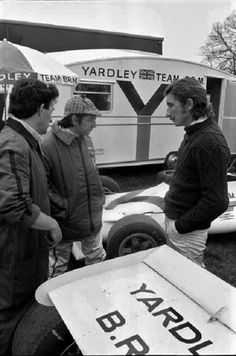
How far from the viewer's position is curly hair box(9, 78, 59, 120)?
6.85 ft

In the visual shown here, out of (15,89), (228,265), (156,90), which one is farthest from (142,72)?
(15,89)

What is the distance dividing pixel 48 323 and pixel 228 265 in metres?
2.70

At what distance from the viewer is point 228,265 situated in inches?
161

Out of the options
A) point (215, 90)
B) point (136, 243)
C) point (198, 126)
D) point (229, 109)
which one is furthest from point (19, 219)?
point (215, 90)

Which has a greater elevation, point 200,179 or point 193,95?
point 193,95

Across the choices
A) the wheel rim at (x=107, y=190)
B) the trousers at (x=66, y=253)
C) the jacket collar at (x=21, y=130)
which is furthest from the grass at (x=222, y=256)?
the jacket collar at (x=21, y=130)

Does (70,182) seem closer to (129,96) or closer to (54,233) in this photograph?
(54,233)

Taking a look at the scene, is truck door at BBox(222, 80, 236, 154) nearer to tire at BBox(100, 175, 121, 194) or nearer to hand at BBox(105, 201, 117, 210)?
tire at BBox(100, 175, 121, 194)

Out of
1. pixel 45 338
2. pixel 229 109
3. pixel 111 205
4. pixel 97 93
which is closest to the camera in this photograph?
pixel 45 338

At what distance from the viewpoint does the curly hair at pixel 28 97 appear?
209 centimetres

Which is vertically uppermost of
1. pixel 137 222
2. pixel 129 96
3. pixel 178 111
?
pixel 129 96

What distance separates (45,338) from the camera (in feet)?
5.90

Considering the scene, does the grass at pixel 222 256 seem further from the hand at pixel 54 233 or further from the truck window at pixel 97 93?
the truck window at pixel 97 93

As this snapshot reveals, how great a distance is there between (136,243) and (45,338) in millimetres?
1981
